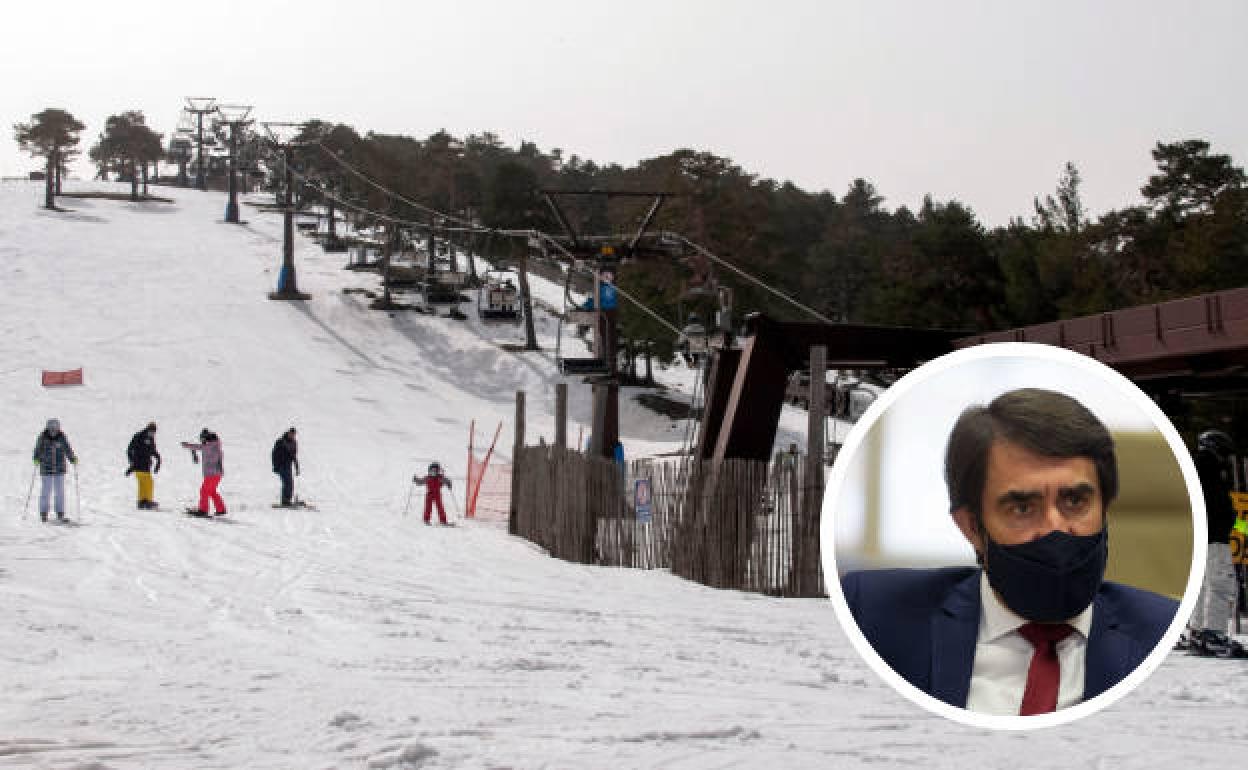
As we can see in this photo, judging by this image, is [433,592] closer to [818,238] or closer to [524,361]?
[524,361]

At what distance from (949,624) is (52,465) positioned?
1938 centimetres

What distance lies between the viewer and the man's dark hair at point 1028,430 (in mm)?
1249

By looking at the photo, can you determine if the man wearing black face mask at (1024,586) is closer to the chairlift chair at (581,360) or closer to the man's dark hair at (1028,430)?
the man's dark hair at (1028,430)

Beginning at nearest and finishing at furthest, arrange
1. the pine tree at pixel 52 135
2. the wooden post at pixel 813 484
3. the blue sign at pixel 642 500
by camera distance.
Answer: the wooden post at pixel 813 484
the blue sign at pixel 642 500
the pine tree at pixel 52 135

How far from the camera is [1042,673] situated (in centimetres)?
125

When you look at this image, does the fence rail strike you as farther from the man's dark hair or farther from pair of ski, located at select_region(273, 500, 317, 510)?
the man's dark hair

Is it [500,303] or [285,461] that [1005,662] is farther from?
[500,303]

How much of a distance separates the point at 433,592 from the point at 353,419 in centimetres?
3320

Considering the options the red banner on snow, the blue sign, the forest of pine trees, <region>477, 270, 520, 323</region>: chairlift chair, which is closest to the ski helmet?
the blue sign

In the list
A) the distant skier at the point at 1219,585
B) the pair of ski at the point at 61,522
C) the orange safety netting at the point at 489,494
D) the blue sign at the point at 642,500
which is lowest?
the orange safety netting at the point at 489,494

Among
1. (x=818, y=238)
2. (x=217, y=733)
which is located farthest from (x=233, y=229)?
(x=217, y=733)

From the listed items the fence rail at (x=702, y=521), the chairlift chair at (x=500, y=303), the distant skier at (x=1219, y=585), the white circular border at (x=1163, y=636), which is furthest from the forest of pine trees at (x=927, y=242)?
the white circular border at (x=1163, y=636)

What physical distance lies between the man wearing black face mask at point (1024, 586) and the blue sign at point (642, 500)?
1489cm

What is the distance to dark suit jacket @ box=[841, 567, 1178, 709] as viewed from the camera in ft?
4.09
